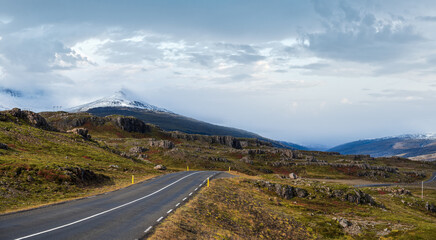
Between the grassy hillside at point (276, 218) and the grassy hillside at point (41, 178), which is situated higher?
the grassy hillside at point (41, 178)

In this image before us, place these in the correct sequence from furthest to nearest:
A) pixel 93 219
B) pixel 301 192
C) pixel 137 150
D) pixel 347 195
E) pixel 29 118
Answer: pixel 137 150, pixel 29 118, pixel 347 195, pixel 301 192, pixel 93 219

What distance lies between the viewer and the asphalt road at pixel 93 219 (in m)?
19.0

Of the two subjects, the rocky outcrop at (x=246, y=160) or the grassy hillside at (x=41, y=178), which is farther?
the rocky outcrop at (x=246, y=160)

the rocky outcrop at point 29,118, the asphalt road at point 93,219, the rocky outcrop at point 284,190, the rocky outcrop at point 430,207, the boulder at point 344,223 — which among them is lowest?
the rocky outcrop at point 430,207

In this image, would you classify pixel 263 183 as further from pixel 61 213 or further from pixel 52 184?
pixel 61 213

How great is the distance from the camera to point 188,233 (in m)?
22.7

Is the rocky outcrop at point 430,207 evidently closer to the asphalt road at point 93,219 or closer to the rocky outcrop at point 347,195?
the rocky outcrop at point 347,195

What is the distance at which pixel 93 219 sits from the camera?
2336cm

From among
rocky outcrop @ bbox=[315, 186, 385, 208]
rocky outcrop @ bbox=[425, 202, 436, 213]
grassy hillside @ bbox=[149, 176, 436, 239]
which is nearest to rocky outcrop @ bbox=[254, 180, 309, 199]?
grassy hillside @ bbox=[149, 176, 436, 239]

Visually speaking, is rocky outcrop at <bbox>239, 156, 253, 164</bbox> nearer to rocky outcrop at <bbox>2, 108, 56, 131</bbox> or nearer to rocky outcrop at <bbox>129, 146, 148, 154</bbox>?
rocky outcrop at <bbox>129, 146, 148, 154</bbox>

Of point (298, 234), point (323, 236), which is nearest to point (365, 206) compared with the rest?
point (323, 236)

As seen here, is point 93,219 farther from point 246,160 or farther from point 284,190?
point 246,160

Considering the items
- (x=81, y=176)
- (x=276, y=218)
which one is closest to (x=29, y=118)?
(x=81, y=176)

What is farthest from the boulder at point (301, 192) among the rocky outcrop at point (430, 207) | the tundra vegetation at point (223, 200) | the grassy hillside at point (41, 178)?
the rocky outcrop at point (430, 207)
